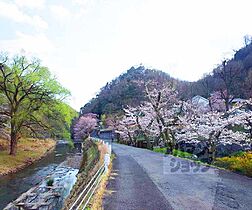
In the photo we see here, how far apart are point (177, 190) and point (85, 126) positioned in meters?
59.3

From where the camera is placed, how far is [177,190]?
9047mm

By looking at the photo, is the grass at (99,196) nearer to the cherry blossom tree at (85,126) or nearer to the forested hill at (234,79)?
the forested hill at (234,79)

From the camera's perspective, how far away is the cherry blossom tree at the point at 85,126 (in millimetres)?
66250

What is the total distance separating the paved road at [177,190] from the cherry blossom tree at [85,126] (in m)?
53.7

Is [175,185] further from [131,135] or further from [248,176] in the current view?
[131,135]

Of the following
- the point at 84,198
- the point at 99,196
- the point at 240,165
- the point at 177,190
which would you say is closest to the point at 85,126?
the point at 240,165

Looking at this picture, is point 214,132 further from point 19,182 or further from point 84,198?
point 84,198

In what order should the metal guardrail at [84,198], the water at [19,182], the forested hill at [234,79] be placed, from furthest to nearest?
the forested hill at [234,79] < the water at [19,182] < the metal guardrail at [84,198]

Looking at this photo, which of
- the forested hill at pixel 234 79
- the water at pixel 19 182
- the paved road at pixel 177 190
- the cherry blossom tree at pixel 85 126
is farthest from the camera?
the cherry blossom tree at pixel 85 126

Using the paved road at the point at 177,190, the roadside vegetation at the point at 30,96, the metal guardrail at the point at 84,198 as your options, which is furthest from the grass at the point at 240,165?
the roadside vegetation at the point at 30,96

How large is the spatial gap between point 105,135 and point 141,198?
56.1 metres

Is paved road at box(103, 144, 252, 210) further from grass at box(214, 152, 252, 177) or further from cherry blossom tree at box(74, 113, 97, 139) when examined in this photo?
cherry blossom tree at box(74, 113, 97, 139)

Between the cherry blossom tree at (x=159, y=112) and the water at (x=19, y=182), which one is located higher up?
the cherry blossom tree at (x=159, y=112)

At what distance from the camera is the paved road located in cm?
732
